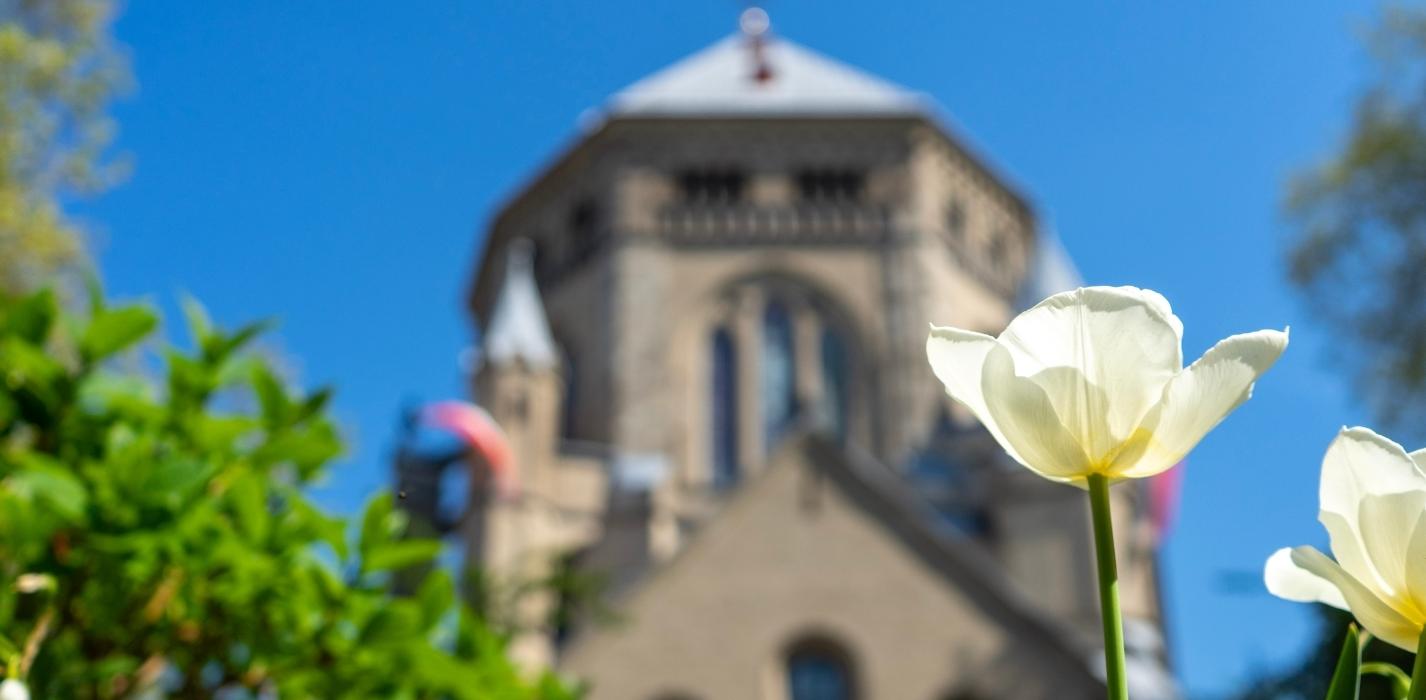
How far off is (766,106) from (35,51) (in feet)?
75.9

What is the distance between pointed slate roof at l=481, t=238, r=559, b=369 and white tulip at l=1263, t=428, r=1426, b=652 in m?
30.0

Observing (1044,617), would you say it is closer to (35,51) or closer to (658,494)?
(658,494)

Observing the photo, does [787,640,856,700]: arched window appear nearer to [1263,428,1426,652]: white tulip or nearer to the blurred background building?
the blurred background building

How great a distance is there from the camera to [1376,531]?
138 cm

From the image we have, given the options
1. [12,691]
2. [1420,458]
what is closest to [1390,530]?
[1420,458]

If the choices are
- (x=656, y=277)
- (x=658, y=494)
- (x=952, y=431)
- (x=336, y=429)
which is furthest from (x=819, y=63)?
(x=336, y=429)

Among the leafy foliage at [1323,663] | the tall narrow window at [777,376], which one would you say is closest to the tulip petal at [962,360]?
the leafy foliage at [1323,663]

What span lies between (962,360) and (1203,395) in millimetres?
225

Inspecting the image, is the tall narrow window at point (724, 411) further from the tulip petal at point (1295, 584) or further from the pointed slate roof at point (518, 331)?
the tulip petal at point (1295, 584)

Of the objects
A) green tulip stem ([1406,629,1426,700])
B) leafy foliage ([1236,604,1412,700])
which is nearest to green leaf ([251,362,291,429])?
green tulip stem ([1406,629,1426,700])

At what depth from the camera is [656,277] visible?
35000mm

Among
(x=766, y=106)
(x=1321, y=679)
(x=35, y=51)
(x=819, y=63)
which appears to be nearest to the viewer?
(x=1321, y=679)

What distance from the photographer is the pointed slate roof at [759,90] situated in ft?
121

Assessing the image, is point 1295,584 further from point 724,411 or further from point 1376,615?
point 724,411
